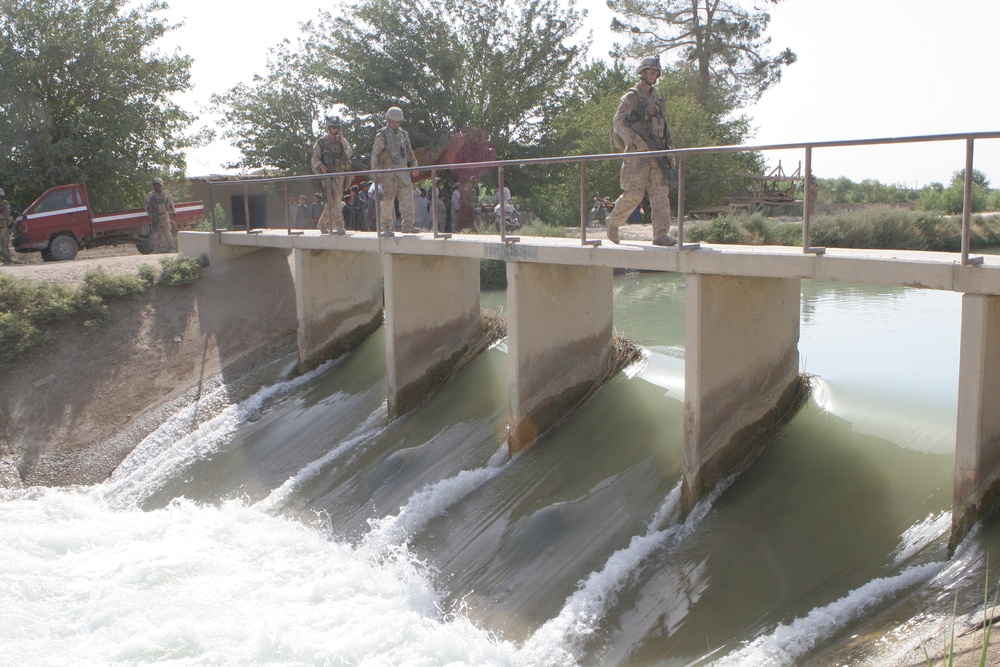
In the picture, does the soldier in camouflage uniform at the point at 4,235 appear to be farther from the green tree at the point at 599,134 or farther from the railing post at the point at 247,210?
the green tree at the point at 599,134

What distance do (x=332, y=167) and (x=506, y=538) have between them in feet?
27.3

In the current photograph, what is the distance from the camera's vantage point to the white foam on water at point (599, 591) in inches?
304

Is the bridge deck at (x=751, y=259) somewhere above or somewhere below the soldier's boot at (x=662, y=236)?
below

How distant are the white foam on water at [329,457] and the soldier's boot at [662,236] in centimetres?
490

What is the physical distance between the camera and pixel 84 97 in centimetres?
2589

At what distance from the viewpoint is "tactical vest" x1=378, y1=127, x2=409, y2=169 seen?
47.1ft

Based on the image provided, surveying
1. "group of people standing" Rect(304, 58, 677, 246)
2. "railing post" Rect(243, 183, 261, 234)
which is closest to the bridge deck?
"group of people standing" Rect(304, 58, 677, 246)

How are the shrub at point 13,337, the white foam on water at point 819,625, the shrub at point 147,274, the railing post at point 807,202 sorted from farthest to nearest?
1. the shrub at point 147,274
2. the shrub at point 13,337
3. the railing post at point 807,202
4. the white foam on water at point 819,625

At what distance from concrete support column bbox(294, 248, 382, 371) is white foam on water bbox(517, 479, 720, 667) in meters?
8.01

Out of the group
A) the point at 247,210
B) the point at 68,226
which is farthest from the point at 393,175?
the point at 68,226

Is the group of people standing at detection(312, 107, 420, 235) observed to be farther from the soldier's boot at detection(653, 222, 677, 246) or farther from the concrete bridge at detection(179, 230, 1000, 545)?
the soldier's boot at detection(653, 222, 677, 246)

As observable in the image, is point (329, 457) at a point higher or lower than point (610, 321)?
lower

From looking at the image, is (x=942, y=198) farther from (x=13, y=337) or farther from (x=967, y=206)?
(x=13, y=337)

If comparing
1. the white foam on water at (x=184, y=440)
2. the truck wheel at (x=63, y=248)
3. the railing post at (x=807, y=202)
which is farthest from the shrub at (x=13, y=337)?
the railing post at (x=807, y=202)
